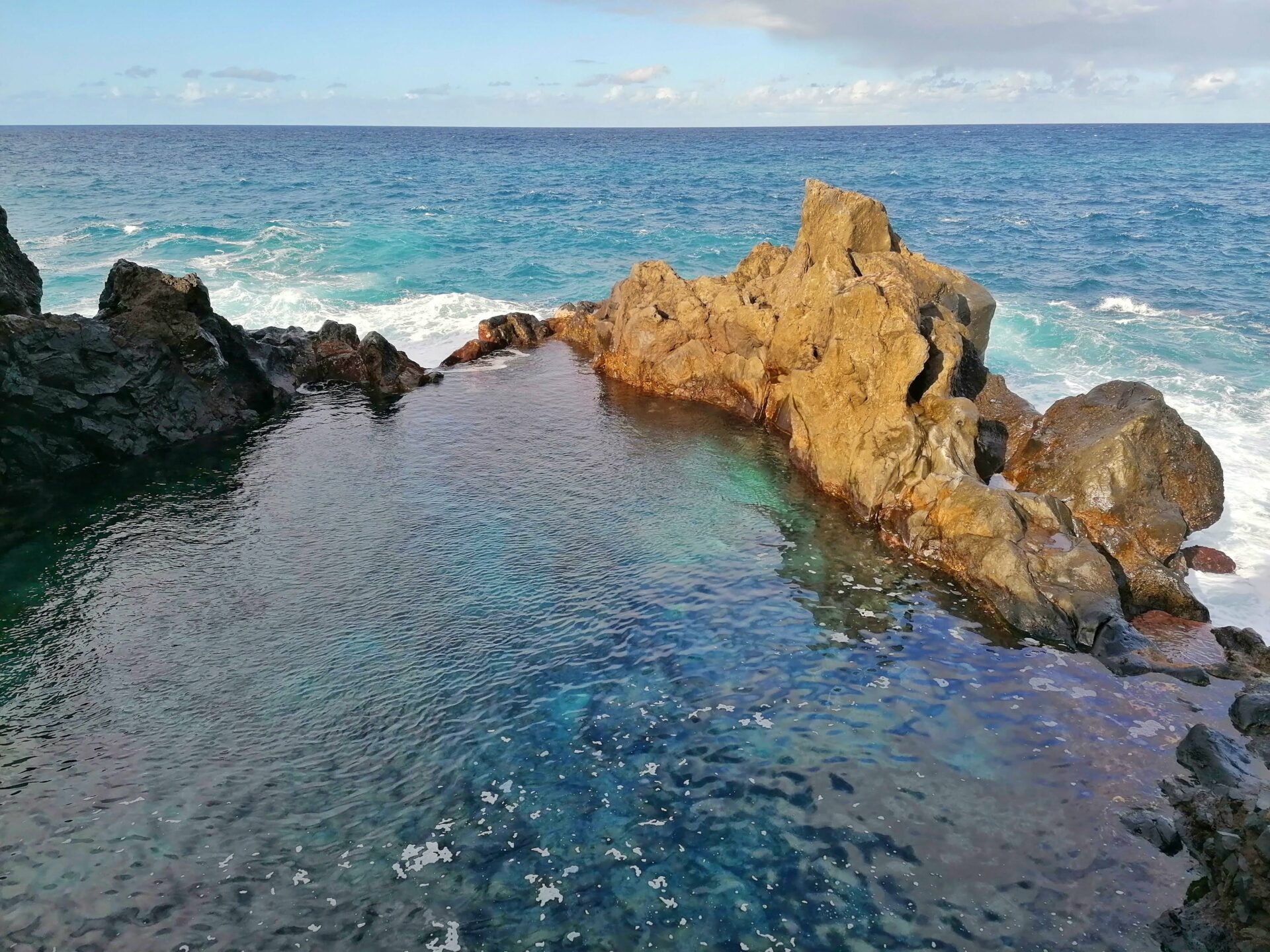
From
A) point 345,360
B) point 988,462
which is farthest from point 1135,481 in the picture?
point 345,360

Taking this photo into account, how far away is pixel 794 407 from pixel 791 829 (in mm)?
20382

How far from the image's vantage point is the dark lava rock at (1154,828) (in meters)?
15.7

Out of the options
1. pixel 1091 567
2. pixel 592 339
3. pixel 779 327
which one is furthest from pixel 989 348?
pixel 1091 567

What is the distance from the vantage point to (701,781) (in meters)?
17.5

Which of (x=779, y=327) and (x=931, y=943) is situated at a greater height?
(x=779, y=327)

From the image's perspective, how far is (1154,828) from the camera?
16.0 m

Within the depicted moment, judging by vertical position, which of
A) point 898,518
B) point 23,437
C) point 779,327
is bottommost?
point 898,518

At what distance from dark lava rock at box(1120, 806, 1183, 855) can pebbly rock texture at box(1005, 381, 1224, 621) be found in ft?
29.0

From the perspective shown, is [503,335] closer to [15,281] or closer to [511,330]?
[511,330]

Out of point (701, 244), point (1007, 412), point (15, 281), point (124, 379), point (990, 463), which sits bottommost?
point (990, 463)

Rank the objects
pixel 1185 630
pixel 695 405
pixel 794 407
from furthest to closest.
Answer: pixel 695 405 < pixel 794 407 < pixel 1185 630

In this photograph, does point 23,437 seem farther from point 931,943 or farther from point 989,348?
point 989,348

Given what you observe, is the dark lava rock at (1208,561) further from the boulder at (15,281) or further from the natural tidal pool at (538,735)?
the boulder at (15,281)

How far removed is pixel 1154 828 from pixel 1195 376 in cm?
3374
